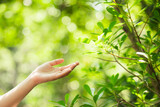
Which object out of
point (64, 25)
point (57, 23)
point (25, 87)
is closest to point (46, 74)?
point (25, 87)

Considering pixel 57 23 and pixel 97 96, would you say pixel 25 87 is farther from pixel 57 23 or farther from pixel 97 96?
pixel 57 23

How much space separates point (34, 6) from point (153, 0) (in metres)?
2.12

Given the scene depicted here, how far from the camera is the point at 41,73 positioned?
1098mm

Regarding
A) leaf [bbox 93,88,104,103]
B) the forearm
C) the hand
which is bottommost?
the forearm

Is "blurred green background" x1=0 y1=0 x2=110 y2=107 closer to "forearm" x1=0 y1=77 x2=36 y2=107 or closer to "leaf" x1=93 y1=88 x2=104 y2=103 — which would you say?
"leaf" x1=93 y1=88 x2=104 y2=103

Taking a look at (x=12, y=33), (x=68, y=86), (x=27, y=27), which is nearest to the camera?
(x=12, y=33)

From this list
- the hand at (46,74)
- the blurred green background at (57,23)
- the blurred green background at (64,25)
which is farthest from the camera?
the blurred green background at (57,23)

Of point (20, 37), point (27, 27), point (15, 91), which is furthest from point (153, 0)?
point (27, 27)

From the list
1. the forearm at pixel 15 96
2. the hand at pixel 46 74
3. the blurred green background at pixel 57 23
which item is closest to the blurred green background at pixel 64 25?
the blurred green background at pixel 57 23

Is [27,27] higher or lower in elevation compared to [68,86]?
higher

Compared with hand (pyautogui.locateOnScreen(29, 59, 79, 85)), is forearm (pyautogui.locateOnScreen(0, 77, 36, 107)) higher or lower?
lower

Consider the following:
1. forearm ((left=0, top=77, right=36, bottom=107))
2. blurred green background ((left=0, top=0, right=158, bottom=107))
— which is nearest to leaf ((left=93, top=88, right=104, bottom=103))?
blurred green background ((left=0, top=0, right=158, bottom=107))

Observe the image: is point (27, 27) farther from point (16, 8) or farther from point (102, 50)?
point (102, 50)

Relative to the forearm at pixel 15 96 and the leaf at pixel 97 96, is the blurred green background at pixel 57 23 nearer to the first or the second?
the leaf at pixel 97 96
